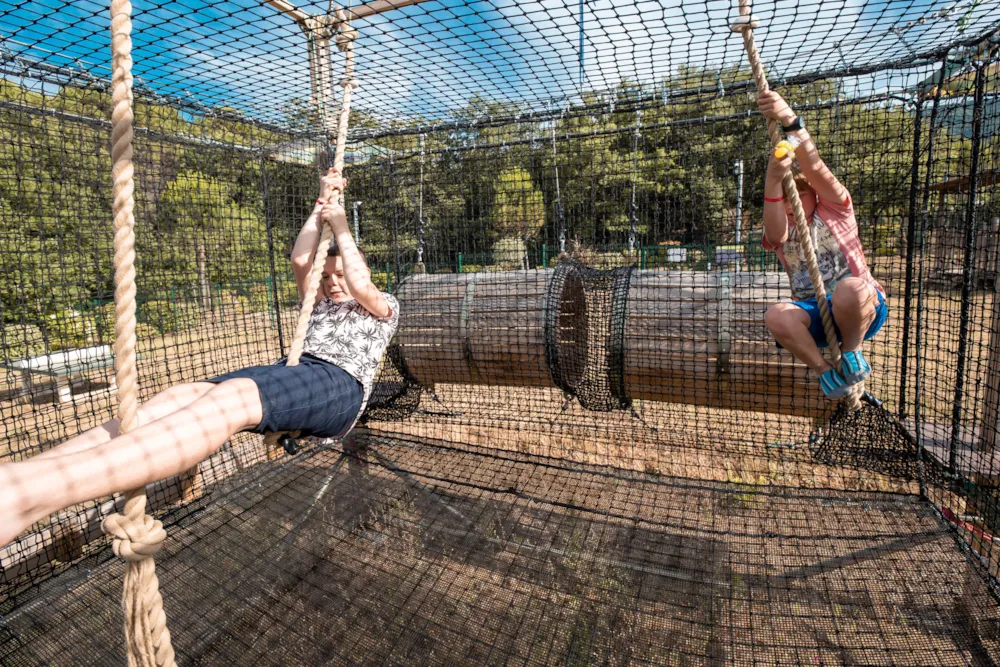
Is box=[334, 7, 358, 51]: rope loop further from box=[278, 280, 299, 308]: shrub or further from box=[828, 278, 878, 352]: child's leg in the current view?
box=[278, 280, 299, 308]: shrub

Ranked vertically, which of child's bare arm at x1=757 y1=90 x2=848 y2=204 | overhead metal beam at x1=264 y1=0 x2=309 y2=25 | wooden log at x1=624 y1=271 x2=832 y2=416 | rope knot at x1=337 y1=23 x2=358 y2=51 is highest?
overhead metal beam at x1=264 y1=0 x2=309 y2=25

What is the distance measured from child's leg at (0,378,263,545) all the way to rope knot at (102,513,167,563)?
98 mm

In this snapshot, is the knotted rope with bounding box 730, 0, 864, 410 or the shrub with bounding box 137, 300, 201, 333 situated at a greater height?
the knotted rope with bounding box 730, 0, 864, 410

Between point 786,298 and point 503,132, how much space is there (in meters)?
2.07

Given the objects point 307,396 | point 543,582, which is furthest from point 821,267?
point 307,396

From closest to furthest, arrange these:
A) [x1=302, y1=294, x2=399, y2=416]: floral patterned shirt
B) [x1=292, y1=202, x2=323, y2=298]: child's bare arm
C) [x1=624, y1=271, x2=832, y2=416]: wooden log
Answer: [x1=302, y1=294, x2=399, y2=416]: floral patterned shirt → [x1=292, y1=202, x2=323, y2=298]: child's bare arm → [x1=624, y1=271, x2=832, y2=416]: wooden log

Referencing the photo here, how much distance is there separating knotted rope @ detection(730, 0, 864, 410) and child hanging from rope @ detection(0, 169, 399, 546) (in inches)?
54.5

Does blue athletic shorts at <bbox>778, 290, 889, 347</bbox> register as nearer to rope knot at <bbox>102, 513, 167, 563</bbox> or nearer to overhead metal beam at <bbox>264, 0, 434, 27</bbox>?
overhead metal beam at <bbox>264, 0, 434, 27</bbox>

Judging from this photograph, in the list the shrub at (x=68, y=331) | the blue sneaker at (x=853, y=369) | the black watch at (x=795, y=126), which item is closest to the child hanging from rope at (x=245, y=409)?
the black watch at (x=795, y=126)

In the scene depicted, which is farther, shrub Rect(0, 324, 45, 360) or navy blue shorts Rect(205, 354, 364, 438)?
shrub Rect(0, 324, 45, 360)

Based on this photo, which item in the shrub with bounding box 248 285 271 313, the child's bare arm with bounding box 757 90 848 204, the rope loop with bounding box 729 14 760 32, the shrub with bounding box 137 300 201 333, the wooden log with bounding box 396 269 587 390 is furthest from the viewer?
the shrub with bounding box 248 285 271 313

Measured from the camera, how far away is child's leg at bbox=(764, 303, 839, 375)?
2059mm

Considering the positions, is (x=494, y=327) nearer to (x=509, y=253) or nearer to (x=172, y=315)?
(x=509, y=253)

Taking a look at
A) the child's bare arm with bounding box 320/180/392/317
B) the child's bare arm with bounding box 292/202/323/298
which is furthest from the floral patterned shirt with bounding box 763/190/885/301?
the child's bare arm with bounding box 292/202/323/298
